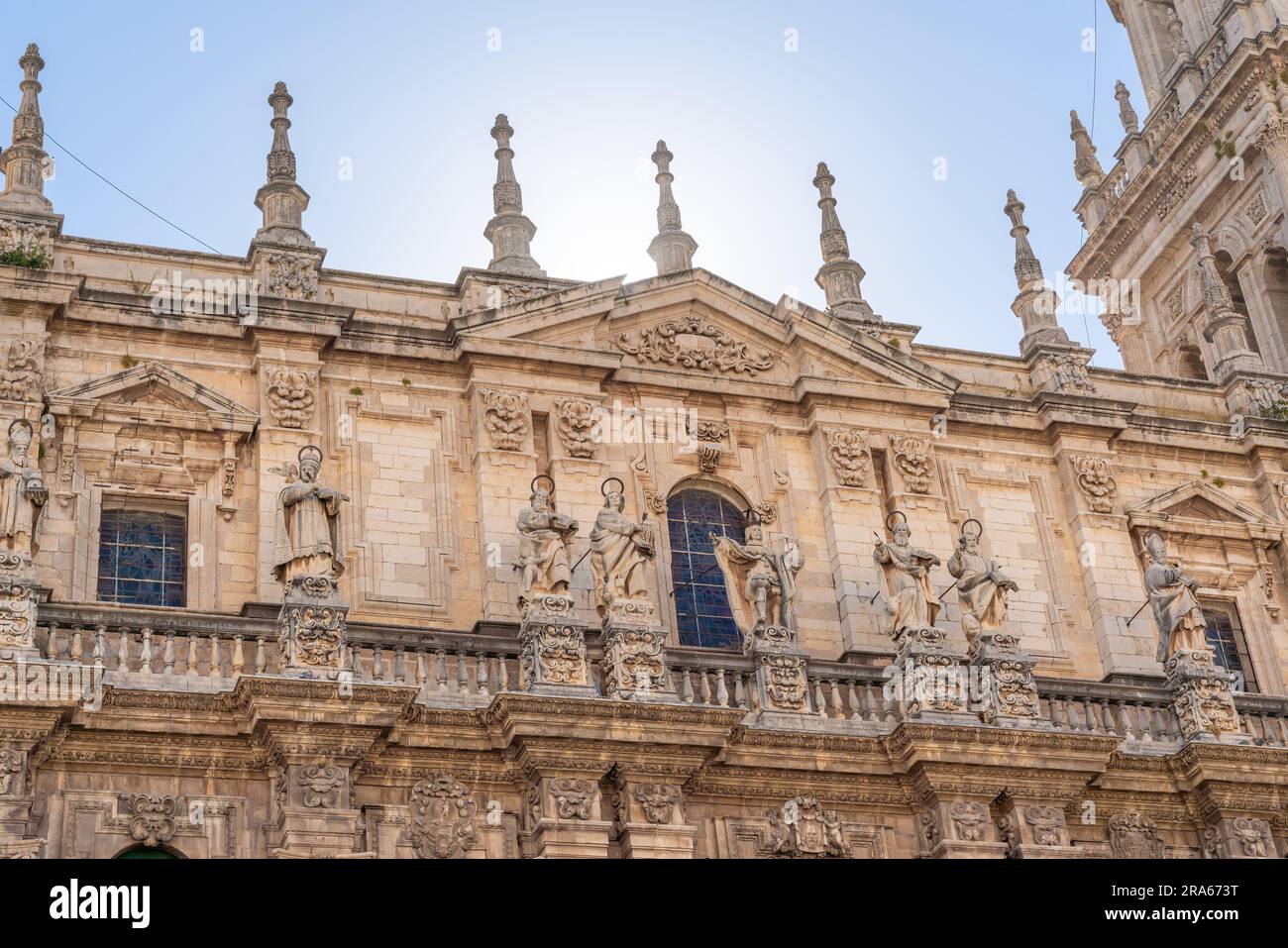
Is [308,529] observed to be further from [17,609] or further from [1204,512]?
[1204,512]

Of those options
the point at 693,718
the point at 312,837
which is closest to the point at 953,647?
the point at 693,718

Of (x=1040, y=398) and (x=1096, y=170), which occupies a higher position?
(x=1096, y=170)

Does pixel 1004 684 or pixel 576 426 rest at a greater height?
pixel 576 426

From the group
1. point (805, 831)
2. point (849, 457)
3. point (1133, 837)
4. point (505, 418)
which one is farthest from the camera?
point (849, 457)

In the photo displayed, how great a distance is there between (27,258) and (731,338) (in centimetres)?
875

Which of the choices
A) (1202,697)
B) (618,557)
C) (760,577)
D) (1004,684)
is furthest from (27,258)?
(1202,697)

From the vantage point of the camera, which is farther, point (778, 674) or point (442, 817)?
point (778, 674)

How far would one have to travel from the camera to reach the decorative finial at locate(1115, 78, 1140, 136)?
35.6 metres

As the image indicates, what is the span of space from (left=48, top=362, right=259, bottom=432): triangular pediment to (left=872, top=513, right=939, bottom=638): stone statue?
24.2 ft

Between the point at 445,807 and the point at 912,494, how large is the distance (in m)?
8.13

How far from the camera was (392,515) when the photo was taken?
22438 mm

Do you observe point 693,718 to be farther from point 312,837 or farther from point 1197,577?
point 1197,577

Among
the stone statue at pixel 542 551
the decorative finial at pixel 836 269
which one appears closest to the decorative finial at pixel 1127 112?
the decorative finial at pixel 836 269

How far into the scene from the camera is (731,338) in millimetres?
25453
